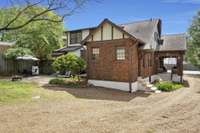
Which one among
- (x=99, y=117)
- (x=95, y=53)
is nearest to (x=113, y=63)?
(x=95, y=53)

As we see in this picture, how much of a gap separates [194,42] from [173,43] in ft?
51.7

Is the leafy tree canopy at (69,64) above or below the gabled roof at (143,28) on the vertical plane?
below

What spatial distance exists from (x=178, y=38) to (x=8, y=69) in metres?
21.0

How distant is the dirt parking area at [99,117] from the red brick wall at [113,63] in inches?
176

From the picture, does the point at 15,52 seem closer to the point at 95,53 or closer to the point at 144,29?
the point at 95,53

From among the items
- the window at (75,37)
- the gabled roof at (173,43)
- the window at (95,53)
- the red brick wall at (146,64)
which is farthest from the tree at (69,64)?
the window at (75,37)

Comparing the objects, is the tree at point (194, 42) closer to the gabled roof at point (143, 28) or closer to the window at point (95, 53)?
the gabled roof at point (143, 28)

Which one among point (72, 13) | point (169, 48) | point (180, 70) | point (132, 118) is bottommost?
point (132, 118)

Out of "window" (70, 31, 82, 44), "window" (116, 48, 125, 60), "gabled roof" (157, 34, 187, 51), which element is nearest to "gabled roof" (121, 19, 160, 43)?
"gabled roof" (157, 34, 187, 51)

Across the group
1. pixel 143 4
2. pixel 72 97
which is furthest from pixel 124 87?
pixel 143 4

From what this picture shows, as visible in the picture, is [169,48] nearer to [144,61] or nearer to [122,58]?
[144,61]

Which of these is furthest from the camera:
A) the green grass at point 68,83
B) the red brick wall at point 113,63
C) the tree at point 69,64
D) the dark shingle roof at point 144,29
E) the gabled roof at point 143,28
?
the gabled roof at point 143,28

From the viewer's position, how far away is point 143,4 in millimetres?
14438

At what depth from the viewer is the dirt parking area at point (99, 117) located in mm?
8148
